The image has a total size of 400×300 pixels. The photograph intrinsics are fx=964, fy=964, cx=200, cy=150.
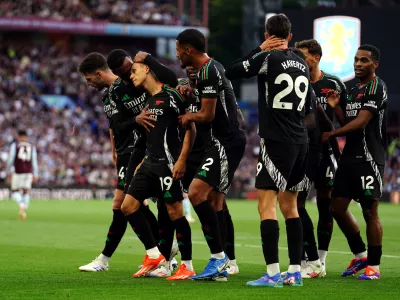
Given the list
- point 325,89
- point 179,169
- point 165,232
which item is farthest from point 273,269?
point 325,89

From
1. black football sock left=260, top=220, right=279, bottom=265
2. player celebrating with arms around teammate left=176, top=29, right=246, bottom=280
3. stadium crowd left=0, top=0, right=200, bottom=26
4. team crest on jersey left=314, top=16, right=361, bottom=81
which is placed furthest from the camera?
stadium crowd left=0, top=0, right=200, bottom=26

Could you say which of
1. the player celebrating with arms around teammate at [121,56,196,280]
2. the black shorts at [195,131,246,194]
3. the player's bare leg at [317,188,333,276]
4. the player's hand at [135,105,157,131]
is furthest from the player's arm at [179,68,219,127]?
the player's bare leg at [317,188,333,276]

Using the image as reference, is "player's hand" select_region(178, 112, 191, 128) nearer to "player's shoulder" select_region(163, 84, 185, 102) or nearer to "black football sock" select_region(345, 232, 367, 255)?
"player's shoulder" select_region(163, 84, 185, 102)

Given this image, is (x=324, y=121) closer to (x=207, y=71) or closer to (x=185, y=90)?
(x=185, y=90)

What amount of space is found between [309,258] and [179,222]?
1.64m

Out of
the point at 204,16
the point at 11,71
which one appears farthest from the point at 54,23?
the point at 204,16

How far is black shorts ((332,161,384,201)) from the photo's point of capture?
10.9 meters

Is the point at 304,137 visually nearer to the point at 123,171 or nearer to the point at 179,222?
the point at 179,222

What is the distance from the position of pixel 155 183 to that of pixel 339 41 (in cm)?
2380

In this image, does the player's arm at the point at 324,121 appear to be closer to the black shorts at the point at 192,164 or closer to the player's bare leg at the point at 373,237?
the player's bare leg at the point at 373,237


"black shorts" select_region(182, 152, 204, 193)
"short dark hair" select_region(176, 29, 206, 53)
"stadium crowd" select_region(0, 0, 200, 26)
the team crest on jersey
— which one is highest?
"stadium crowd" select_region(0, 0, 200, 26)

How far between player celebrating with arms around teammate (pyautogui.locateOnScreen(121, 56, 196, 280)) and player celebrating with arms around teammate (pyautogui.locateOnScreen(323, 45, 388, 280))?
1.83m

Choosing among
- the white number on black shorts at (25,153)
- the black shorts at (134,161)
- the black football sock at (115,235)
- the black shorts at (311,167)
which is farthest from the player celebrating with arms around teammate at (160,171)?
the white number on black shorts at (25,153)

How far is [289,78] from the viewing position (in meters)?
9.55
